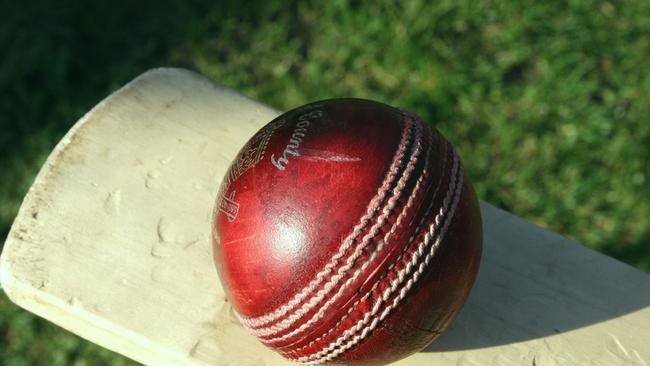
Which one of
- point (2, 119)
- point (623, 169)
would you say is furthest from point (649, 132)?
point (2, 119)

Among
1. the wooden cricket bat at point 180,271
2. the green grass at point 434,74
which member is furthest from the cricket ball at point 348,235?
the green grass at point 434,74

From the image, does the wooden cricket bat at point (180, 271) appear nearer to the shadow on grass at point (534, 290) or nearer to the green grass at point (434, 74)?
the shadow on grass at point (534, 290)

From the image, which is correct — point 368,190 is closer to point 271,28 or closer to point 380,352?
point 380,352

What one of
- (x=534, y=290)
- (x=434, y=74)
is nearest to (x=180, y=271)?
(x=534, y=290)

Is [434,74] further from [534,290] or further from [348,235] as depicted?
[348,235]

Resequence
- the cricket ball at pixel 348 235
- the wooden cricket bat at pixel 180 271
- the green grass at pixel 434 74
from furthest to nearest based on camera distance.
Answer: the green grass at pixel 434 74 < the wooden cricket bat at pixel 180 271 < the cricket ball at pixel 348 235

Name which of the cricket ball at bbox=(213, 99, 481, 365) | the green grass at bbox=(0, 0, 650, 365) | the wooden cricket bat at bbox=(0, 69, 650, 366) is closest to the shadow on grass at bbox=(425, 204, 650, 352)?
the wooden cricket bat at bbox=(0, 69, 650, 366)
